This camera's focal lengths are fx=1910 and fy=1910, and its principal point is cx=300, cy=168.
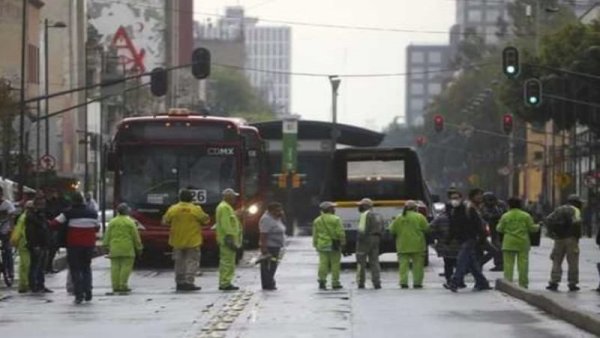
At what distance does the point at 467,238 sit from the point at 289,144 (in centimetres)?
3587

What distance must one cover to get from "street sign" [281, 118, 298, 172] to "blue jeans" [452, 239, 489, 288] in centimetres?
3462

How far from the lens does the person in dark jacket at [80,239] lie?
1158 inches

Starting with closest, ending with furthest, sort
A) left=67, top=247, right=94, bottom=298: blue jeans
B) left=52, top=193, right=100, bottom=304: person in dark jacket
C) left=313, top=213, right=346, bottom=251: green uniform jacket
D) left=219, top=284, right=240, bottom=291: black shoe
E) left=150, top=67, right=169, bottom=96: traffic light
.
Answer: left=67, top=247, right=94, bottom=298: blue jeans → left=52, top=193, right=100, bottom=304: person in dark jacket → left=219, top=284, right=240, bottom=291: black shoe → left=313, top=213, right=346, bottom=251: green uniform jacket → left=150, top=67, right=169, bottom=96: traffic light

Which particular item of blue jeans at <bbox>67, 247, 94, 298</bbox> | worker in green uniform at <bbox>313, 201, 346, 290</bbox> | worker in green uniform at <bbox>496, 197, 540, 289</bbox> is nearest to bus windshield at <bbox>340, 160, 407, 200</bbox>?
worker in green uniform at <bbox>313, 201, 346, 290</bbox>

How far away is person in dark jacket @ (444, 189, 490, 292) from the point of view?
1232 inches

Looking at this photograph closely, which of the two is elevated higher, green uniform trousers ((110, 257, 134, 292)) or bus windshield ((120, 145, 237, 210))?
bus windshield ((120, 145, 237, 210))

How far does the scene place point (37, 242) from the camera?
32500mm

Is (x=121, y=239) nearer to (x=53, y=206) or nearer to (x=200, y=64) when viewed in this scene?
(x=53, y=206)

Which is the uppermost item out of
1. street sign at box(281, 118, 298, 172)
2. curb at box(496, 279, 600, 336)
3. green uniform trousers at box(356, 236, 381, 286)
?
street sign at box(281, 118, 298, 172)

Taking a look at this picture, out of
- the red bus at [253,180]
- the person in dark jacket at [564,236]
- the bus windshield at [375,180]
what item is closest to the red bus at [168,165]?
the red bus at [253,180]

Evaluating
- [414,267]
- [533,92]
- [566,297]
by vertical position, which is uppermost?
[533,92]

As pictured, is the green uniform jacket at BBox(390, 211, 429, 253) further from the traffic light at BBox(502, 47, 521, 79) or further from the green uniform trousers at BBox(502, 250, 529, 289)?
the traffic light at BBox(502, 47, 521, 79)

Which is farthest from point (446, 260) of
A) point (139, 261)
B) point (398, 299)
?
point (139, 261)

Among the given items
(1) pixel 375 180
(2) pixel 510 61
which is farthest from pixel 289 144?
(1) pixel 375 180
